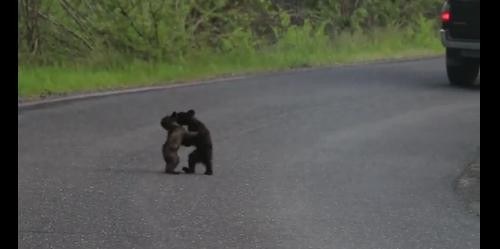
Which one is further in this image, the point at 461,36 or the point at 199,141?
the point at 461,36

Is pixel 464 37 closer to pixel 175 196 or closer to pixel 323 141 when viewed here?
pixel 323 141

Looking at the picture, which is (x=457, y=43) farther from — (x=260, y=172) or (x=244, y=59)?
(x=260, y=172)

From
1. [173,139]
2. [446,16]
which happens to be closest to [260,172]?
[173,139]

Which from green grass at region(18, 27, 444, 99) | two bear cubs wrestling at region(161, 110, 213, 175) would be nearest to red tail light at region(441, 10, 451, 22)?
green grass at region(18, 27, 444, 99)

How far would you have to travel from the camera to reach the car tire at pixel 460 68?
705 inches

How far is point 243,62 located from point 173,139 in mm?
11317

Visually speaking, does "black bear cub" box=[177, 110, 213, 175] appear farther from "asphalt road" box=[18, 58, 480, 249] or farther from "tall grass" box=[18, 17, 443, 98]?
"tall grass" box=[18, 17, 443, 98]

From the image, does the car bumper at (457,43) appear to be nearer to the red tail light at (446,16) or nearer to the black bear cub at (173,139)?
the red tail light at (446,16)

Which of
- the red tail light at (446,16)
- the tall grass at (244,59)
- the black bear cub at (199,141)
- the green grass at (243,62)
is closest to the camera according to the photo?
the black bear cub at (199,141)

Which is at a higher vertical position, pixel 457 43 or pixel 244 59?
pixel 457 43

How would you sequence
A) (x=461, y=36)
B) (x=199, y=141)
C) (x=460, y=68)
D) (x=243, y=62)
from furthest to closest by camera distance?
(x=243, y=62) → (x=460, y=68) → (x=461, y=36) → (x=199, y=141)

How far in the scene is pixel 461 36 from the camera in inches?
695

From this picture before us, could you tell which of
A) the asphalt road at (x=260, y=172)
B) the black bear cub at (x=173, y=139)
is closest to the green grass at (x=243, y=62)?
the asphalt road at (x=260, y=172)

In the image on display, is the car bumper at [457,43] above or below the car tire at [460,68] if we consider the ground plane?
above
